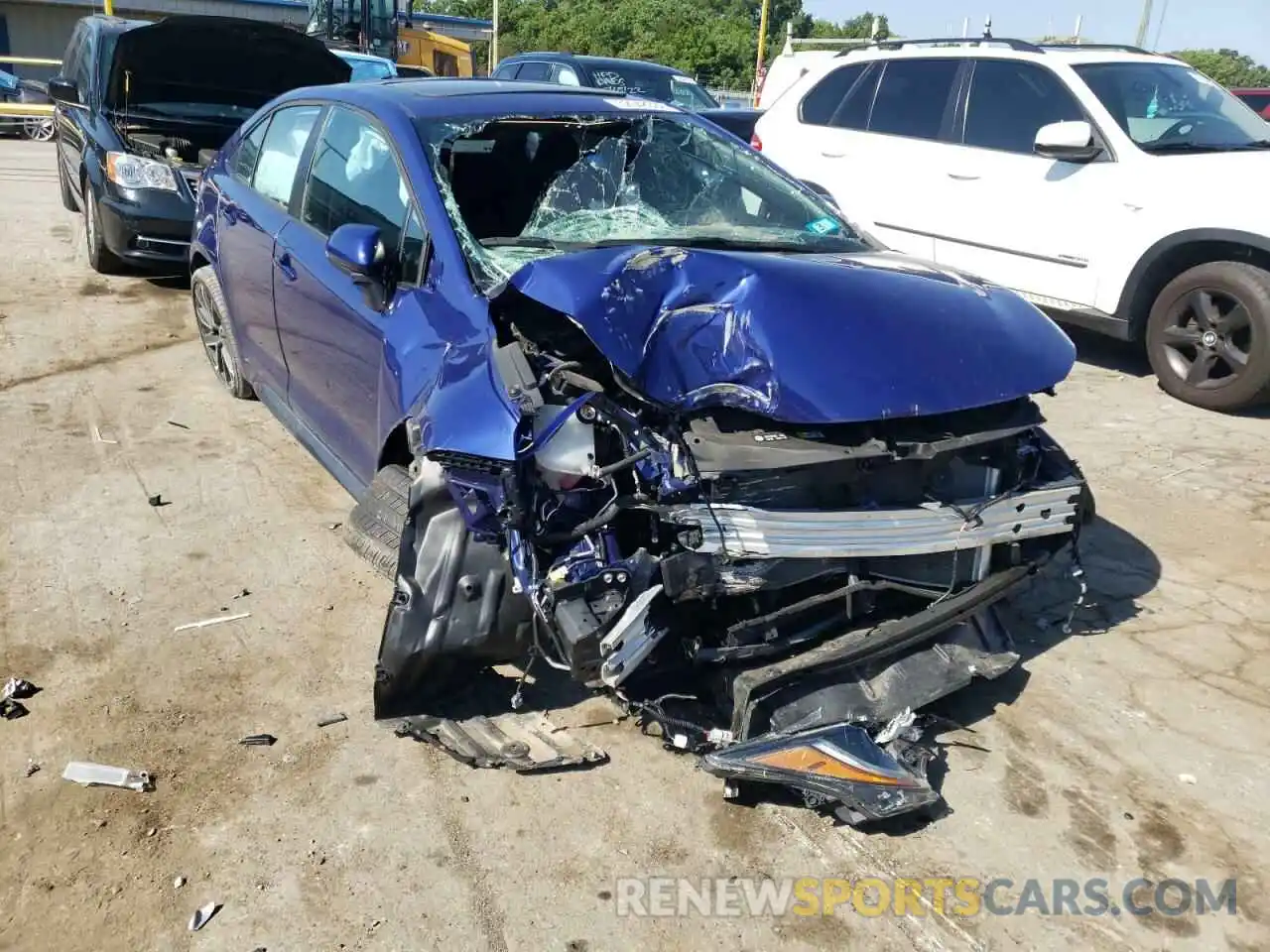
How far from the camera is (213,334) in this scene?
19.1 feet

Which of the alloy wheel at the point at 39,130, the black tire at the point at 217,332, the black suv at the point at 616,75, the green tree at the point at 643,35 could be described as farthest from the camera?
the green tree at the point at 643,35

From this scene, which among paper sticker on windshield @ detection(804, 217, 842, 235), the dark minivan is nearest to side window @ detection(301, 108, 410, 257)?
paper sticker on windshield @ detection(804, 217, 842, 235)

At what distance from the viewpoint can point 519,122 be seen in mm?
3975

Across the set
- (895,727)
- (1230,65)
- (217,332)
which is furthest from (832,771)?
(1230,65)

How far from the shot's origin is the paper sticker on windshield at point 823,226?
405 cm

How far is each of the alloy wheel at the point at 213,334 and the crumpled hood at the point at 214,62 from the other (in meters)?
3.15

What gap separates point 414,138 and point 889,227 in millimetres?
4694

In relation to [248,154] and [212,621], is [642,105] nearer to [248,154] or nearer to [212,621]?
[248,154]

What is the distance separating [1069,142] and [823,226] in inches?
119

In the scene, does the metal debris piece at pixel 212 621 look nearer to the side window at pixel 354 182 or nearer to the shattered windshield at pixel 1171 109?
the side window at pixel 354 182

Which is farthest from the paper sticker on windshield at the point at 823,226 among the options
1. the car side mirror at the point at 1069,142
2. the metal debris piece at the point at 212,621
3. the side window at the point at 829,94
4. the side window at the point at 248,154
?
the side window at the point at 829,94

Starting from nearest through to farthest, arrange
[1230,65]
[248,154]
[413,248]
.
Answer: [413,248] → [248,154] → [1230,65]

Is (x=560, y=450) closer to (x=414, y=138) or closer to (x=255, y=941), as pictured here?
(x=255, y=941)

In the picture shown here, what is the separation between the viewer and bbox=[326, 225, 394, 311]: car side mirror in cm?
336
